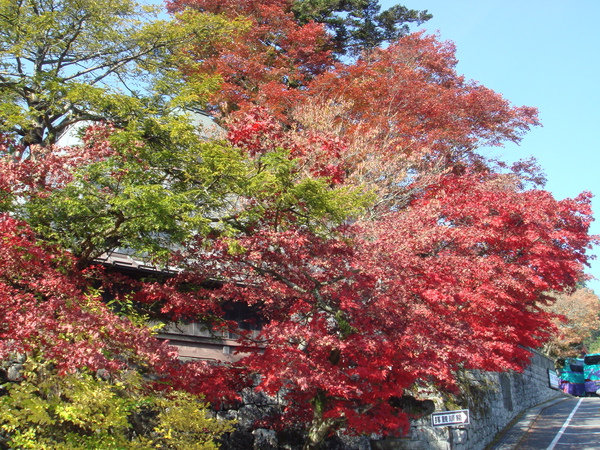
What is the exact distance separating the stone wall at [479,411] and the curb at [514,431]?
0.61 ft

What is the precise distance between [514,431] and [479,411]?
314 cm

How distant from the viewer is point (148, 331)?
7805 millimetres

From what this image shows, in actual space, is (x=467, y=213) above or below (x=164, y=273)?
above

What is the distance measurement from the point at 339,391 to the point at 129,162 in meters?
5.09

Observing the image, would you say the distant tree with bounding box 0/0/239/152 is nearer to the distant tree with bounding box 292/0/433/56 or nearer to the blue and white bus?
the distant tree with bounding box 292/0/433/56

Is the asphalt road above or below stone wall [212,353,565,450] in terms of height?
below

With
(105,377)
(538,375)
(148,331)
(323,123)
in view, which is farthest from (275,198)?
(538,375)

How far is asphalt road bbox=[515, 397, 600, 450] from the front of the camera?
15441mm

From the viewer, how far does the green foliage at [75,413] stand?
631 centimetres

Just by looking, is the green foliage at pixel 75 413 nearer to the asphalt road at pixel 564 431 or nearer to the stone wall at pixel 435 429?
the stone wall at pixel 435 429

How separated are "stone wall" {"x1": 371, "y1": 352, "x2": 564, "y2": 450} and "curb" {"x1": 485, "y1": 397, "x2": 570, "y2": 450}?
0.18 metres

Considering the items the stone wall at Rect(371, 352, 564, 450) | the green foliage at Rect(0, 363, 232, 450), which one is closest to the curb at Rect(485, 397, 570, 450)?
the stone wall at Rect(371, 352, 564, 450)

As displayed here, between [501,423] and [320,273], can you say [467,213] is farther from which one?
[501,423]

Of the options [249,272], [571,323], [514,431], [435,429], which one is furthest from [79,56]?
[571,323]
